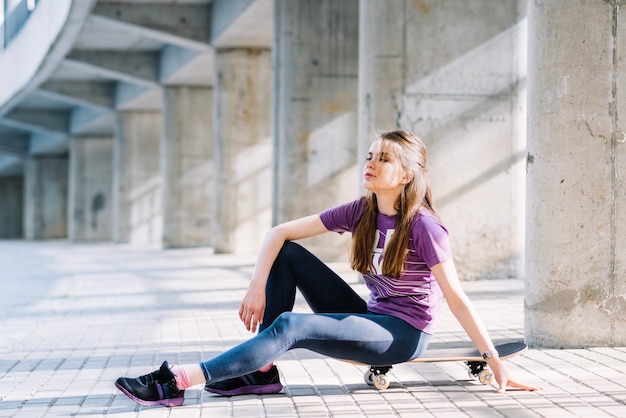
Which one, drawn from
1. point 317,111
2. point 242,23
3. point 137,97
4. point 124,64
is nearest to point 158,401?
point 317,111

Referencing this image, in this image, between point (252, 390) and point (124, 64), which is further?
point (124, 64)

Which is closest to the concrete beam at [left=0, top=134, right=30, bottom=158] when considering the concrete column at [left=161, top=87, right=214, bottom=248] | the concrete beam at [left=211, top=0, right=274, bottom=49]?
the concrete column at [left=161, top=87, right=214, bottom=248]

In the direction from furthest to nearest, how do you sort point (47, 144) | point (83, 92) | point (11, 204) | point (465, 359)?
point (11, 204), point (47, 144), point (83, 92), point (465, 359)

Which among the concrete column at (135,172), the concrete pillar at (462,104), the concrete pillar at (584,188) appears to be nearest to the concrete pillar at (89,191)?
the concrete column at (135,172)

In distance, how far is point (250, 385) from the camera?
4859 mm

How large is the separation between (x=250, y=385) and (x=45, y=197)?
45017 mm

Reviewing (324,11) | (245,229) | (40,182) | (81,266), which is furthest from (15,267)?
(40,182)

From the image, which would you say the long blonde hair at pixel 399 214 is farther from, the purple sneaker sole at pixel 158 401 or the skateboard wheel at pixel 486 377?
the purple sneaker sole at pixel 158 401

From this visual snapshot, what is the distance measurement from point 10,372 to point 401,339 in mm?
2536

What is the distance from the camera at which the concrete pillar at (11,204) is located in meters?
57.3

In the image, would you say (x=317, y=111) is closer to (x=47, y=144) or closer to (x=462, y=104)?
(x=462, y=104)

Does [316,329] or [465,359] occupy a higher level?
[316,329]

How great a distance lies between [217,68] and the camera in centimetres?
2216

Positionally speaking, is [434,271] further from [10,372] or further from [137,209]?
[137,209]
